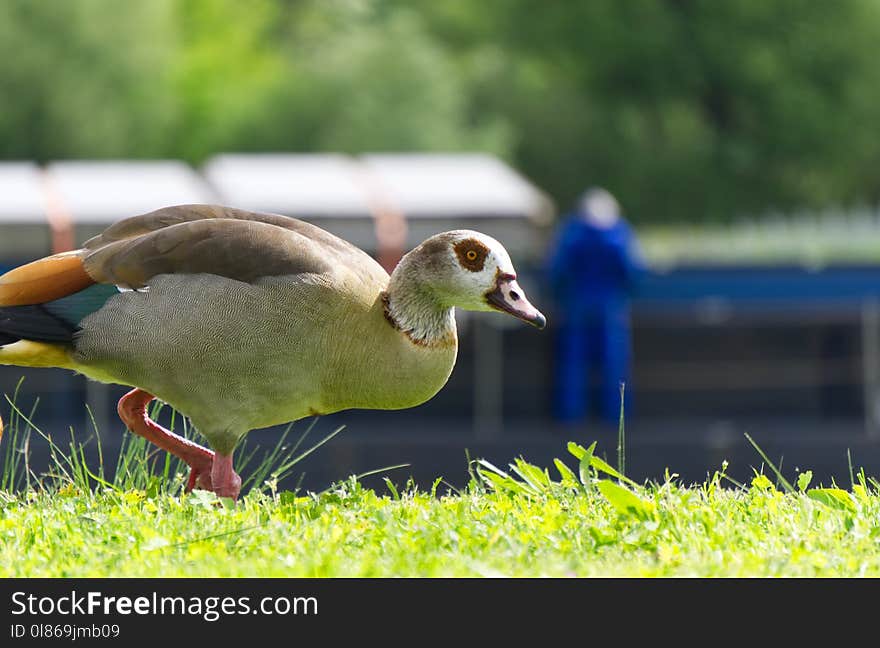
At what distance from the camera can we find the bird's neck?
230 inches

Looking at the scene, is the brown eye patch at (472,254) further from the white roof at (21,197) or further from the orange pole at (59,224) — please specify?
the white roof at (21,197)

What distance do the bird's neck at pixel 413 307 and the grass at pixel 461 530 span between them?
0.66 m

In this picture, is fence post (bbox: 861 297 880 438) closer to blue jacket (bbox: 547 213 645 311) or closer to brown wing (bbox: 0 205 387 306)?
blue jacket (bbox: 547 213 645 311)

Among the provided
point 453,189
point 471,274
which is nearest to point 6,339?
point 471,274

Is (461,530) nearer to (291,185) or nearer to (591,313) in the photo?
(591,313)

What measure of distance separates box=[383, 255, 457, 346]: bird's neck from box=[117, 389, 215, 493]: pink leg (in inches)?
37.9

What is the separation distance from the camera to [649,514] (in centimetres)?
540

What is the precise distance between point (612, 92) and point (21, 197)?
92.1 feet

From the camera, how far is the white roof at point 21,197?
1652 cm

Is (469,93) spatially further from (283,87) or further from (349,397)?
(349,397)

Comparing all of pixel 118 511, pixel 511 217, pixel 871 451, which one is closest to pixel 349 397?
pixel 118 511

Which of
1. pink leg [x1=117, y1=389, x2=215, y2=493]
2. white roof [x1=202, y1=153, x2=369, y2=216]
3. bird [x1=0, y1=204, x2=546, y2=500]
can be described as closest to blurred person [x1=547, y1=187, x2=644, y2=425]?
white roof [x1=202, y1=153, x2=369, y2=216]

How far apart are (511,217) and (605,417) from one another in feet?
10.7

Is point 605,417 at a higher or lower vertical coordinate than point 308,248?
lower
